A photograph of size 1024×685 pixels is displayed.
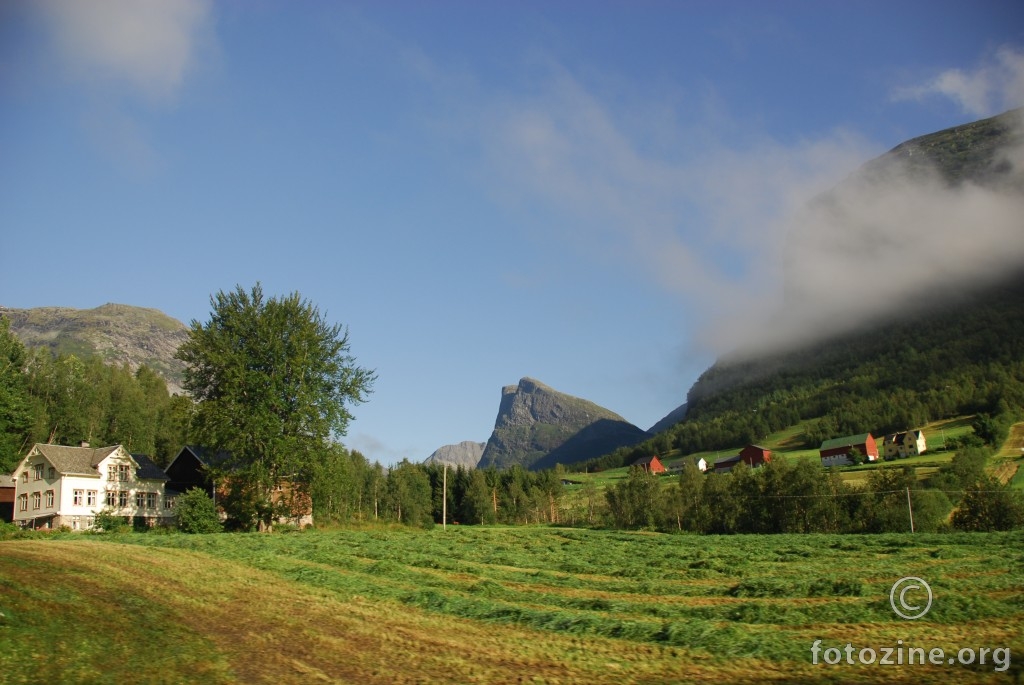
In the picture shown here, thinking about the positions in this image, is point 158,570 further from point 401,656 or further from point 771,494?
point 771,494

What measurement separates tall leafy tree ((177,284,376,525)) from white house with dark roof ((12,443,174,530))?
19.5 m

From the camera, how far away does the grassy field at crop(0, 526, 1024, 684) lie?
44.3 ft

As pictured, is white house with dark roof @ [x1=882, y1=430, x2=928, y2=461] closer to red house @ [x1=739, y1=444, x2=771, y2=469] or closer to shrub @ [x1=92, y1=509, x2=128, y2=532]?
red house @ [x1=739, y1=444, x2=771, y2=469]

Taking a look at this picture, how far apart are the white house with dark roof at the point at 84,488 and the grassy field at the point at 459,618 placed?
37.7 m

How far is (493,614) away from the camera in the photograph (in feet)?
65.0

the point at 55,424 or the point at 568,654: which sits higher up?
the point at 55,424

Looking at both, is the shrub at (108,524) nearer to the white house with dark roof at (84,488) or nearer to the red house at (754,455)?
the white house with dark roof at (84,488)

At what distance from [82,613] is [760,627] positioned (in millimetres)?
16849

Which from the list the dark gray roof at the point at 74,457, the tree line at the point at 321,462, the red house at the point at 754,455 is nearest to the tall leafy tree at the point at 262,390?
the tree line at the point at 321,462

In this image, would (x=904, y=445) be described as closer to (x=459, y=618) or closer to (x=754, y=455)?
(x=754, y=455)

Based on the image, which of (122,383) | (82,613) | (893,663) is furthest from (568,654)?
(122,383)

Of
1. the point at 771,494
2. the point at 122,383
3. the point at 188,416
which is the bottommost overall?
the point at 771,494

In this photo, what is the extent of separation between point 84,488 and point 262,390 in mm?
26821

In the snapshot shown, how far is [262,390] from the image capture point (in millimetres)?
53625
